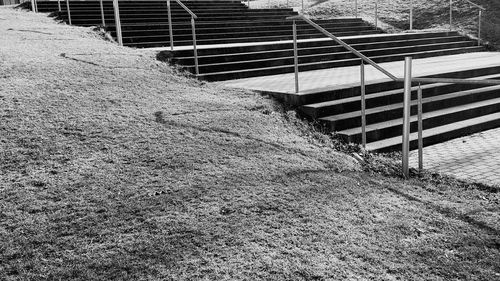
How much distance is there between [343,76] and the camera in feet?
31.4

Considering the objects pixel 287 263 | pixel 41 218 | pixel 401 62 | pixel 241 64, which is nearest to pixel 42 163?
pixel 41 218

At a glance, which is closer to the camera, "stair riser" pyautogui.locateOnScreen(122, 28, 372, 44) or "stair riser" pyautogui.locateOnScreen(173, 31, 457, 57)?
"stair riser" pyautogui.locateOnScreen(173, 31, 457, 57)

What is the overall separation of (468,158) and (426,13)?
14004mm

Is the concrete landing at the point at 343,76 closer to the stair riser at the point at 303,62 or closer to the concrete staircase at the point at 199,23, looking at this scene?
the stair riser at the point at 303,62

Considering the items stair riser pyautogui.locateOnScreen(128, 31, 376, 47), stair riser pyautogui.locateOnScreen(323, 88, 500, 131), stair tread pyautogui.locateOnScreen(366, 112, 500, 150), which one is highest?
stair riser pyautogui.locateOnScreen(128, 31, 376, 47)

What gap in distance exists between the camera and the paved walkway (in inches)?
229

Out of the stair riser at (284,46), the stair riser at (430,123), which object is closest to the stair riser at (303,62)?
the stair riser at (284,46)

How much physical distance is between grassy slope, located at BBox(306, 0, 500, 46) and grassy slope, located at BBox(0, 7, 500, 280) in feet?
42.2

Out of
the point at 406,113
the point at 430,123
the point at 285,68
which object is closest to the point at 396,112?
the point at 430,123

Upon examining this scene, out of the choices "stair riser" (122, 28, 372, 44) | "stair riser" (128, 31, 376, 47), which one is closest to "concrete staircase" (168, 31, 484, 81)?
"stair riser" (128, 31, 376, 47)

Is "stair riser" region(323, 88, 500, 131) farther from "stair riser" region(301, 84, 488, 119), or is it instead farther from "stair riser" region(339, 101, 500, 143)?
"stair riser" region(301, 84, 488, 119)

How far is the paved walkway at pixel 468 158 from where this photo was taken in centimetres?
582

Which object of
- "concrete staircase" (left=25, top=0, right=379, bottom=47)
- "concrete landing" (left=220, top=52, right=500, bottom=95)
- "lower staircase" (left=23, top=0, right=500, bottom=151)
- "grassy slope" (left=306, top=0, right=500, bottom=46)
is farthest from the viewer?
"grassy slope" (left=306, top=0, right=500, bottom=46)

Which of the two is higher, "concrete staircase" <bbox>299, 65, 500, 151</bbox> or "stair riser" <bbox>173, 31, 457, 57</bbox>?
"stair riser" <bbox>173, 31, 457, 57</bbox>
